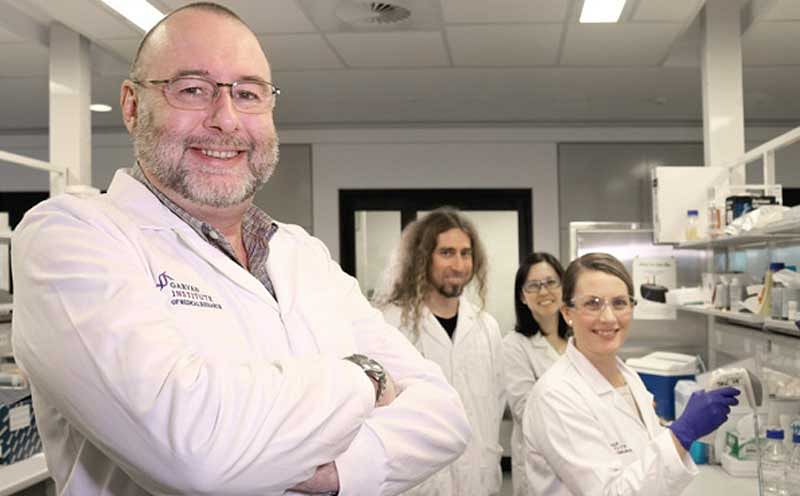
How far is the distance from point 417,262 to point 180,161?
5.82 feet

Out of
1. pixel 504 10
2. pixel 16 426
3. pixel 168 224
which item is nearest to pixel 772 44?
pixel 504 10

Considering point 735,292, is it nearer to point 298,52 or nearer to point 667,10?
point 667,10

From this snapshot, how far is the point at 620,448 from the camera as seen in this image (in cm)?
172

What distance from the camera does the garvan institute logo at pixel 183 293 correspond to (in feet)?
3.10

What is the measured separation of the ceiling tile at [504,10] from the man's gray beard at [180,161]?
2.16 m

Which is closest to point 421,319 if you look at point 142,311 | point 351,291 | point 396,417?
point 351,291

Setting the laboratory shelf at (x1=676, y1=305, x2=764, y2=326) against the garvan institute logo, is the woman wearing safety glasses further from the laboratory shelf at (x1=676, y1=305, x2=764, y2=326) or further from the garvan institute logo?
the garvan institute logo

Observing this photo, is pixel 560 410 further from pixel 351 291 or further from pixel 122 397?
pixel 122 397

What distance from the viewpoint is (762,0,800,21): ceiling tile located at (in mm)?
2982

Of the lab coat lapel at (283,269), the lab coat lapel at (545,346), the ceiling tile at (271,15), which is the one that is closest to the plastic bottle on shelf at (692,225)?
the lab coat lapel at (545,346)

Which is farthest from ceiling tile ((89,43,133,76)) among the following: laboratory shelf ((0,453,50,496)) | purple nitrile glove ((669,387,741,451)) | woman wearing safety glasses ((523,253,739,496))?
purple nitrile glove ((669,387,741,451))

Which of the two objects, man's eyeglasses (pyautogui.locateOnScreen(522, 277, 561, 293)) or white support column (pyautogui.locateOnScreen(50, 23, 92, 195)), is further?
white support column (pyautogui.locateOnScreen(50, 23, 92, 195))

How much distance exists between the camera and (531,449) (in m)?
1.84

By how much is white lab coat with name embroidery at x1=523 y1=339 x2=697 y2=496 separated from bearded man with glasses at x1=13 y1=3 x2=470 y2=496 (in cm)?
67
